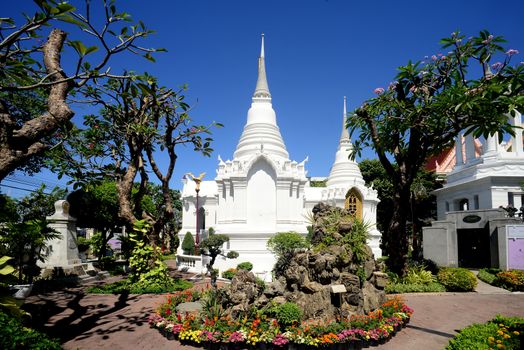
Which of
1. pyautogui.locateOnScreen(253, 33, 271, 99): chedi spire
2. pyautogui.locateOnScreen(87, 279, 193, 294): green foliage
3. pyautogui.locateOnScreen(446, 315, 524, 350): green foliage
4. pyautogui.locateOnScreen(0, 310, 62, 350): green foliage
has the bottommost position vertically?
pyautogui.locateOnScreen(87, 279, 193, 294): green foliage

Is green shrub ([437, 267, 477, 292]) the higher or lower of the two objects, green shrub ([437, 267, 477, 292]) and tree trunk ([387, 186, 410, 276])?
the lower

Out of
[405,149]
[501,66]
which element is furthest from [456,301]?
[501,66]

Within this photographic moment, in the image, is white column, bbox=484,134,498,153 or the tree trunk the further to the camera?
white column, bbox=484,134,498,153

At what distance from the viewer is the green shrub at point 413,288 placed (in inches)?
507

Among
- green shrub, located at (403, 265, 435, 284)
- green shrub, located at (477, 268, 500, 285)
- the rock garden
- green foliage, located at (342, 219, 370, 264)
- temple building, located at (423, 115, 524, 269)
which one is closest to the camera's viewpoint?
the rock garden

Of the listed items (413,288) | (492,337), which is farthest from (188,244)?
(492,337)

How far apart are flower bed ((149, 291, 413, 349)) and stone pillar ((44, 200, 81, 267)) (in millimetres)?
11600

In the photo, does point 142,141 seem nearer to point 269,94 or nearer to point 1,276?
point 1,276

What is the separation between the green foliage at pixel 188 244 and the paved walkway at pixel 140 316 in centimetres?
1406

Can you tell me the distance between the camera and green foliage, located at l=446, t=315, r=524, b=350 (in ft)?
18.0

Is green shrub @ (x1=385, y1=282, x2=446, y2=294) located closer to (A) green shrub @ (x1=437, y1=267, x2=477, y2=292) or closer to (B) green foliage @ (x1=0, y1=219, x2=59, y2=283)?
(A) green shrub @ (x1=437, y1=267, x2=477, y2=292)

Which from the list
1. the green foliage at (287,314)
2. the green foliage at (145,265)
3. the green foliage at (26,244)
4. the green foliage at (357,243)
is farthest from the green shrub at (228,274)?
the green foliage at (287,314)

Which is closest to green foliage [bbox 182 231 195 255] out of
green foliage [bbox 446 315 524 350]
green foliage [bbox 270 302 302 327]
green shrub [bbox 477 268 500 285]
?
green foliage [bbox 270 302 302 327]

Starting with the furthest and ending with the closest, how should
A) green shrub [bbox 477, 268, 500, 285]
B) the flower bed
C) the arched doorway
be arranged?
the arched doorway, green shrub [bbox 477, 268, 500, 285], the flower bed
